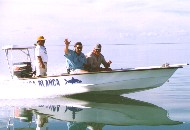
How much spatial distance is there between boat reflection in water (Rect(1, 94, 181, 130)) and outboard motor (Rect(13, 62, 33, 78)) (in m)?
1.20

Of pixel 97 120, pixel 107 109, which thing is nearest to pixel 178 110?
pixel 107 109

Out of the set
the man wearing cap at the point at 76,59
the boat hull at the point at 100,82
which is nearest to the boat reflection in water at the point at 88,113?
the boat hull at the point at 100,82

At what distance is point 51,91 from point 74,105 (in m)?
2.04

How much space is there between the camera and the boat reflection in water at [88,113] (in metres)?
11.8

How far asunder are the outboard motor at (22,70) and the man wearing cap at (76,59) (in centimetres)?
198

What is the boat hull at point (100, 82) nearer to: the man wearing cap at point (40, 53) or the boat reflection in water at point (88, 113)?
the boat reflection in water at point (88, 113)

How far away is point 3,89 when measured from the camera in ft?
58.2

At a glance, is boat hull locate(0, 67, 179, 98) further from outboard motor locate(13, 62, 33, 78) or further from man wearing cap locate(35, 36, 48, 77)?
man wearing cap locate(35, 36, 48, 77)

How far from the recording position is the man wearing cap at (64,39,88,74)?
15.8m

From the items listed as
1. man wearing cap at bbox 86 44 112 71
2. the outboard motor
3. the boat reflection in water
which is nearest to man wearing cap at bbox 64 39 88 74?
man wearing cap at bbox 86 44 112 71

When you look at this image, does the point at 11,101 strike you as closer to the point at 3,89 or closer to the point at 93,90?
the point at 3,89

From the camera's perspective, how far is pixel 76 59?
52.3ft

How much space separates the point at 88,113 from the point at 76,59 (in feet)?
10.4

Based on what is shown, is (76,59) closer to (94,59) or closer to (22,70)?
(94,59)
